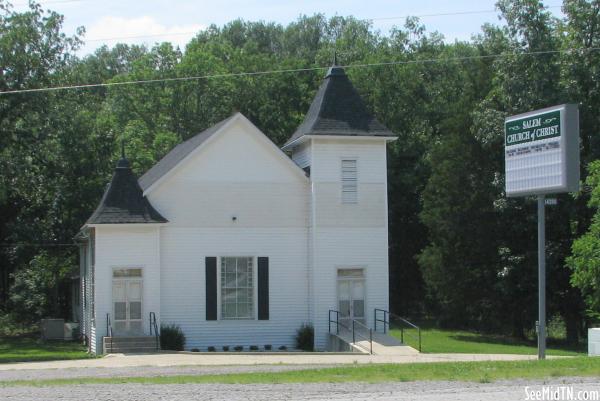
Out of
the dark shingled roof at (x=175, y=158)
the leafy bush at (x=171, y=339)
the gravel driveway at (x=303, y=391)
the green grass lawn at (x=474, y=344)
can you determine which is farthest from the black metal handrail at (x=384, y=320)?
the gravel driveway at (x=303, y=391)

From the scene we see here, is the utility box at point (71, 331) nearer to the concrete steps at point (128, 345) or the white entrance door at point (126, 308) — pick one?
the white entrance door at point (126, 308)

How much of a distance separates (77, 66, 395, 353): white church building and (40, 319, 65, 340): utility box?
6.27 meters

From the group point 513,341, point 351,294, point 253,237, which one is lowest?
point 513,341

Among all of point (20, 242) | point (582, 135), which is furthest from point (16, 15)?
point (582, 135)

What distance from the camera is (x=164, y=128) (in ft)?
183

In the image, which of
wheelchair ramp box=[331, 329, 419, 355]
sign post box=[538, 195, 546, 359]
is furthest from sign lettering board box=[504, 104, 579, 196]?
wheelchair ramp box=[331, 329, 419, 355]

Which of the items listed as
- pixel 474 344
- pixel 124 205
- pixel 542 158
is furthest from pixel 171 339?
pixel 542 158

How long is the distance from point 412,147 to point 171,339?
22.1 metres

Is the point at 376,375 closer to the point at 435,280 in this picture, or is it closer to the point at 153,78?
the point at 435,280

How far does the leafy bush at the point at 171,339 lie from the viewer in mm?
33656

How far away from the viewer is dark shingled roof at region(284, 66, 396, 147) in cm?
3525

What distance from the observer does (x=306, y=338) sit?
34781 millimetres

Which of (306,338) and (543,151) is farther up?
(543,151)

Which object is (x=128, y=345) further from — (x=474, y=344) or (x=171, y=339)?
(x=474, y=344)
